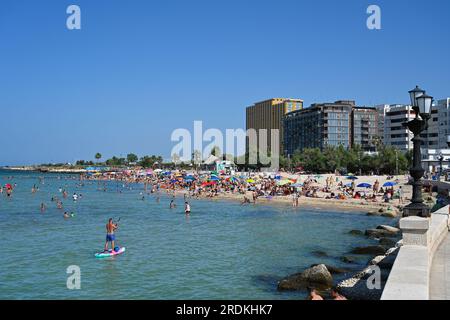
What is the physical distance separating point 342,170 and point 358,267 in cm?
8597

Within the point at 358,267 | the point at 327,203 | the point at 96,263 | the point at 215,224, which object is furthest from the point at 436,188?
the point at 96,263

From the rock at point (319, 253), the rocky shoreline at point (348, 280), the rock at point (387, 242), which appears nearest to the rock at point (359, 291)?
the rocky shoreline at point (348, 280)

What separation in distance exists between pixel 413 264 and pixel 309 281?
752 cm

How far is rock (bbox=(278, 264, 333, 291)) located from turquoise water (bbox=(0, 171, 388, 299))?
0.49 meters

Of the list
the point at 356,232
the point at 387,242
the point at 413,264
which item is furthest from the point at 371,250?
the point at 413,264

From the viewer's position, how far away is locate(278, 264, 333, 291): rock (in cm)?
1593

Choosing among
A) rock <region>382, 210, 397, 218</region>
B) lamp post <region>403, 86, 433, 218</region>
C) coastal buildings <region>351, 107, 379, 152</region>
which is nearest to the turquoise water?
rock <region>382, 210, 397, 218</region>

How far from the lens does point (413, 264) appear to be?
9086 millimetres

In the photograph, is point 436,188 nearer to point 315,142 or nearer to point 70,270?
point 70,270

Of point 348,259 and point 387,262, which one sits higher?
point 387,262

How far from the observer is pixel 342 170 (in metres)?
103

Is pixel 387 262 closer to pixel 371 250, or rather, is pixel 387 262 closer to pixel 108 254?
pixel 371 250
